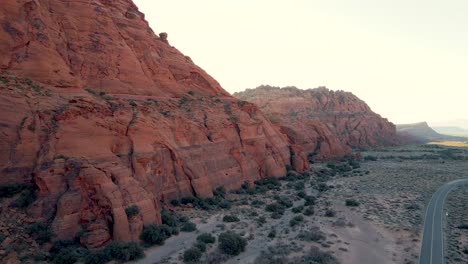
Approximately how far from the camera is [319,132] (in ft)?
214

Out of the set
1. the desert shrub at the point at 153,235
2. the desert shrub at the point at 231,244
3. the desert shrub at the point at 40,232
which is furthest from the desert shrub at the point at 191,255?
the desert shrub at the point at 40,232

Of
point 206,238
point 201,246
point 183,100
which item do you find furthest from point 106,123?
point 183,100

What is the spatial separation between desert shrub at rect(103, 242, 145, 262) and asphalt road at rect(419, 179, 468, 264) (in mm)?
17451

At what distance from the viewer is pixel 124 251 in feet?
59.0

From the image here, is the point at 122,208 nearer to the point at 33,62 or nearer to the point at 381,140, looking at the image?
the point at 33,62

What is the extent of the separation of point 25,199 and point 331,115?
84.6 meters

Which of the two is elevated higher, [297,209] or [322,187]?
[322,187]

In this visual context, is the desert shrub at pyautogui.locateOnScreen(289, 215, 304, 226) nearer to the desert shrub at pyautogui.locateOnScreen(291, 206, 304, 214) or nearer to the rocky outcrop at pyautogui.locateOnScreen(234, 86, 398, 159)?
the desert shrub at pyautogui.locateOnScreen(291, 206, 304, 214)

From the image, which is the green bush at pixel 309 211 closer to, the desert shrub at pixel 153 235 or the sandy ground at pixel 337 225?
the sandy ground at pixel 337 225

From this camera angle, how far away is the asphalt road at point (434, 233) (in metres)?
19.5

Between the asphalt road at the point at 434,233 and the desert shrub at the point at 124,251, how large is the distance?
1745cm

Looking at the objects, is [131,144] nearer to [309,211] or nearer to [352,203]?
[309,211]

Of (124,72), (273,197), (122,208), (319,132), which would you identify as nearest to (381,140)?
(319,132)

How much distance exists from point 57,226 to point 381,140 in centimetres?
9778
